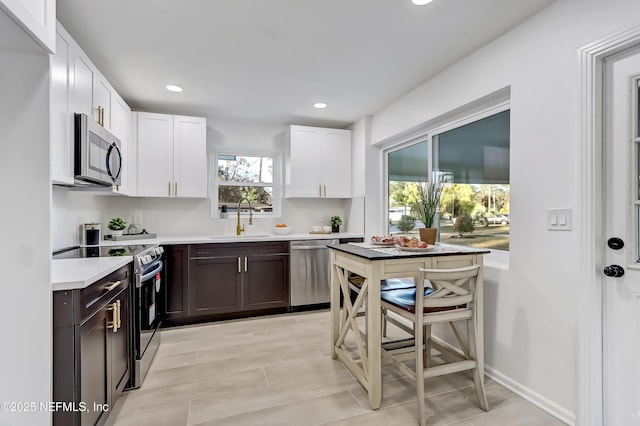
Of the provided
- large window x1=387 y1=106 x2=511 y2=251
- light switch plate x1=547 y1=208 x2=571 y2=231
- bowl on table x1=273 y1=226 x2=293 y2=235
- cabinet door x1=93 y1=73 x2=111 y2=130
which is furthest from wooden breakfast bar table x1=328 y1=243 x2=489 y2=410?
cabinet door x1=93 y1=73 x2=111 y2=130

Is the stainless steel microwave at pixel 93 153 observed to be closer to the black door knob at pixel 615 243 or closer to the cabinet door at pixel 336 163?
the cabinet door at pixel 336 163

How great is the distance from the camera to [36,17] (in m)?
1.21


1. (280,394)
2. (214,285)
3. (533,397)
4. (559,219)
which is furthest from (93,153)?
(533,397)

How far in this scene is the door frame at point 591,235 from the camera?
1.67 meters

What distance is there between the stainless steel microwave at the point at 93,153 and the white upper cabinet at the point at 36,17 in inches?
37.0

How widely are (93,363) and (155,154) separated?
8.58ft

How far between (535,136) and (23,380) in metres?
2.96

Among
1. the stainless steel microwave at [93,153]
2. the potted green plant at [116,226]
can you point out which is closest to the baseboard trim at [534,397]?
the stainless steel microwave at [93,153]

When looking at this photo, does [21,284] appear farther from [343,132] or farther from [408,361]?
[343,132]

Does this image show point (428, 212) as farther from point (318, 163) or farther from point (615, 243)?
point (318, 163)

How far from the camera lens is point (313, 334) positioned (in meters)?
3.15

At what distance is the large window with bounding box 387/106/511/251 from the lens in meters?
2.47

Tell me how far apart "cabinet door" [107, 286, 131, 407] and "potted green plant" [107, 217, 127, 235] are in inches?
62.8

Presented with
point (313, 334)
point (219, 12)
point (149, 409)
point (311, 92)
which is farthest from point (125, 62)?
point (313, 334)
